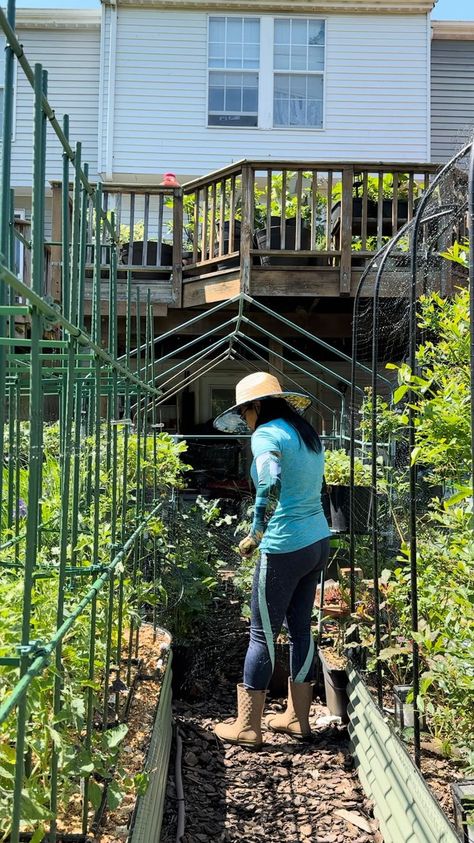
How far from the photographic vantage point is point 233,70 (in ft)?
40.0

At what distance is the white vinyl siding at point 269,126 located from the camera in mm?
12109

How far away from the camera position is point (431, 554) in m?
3.11

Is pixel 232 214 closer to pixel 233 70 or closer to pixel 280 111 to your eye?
pixel 280 111

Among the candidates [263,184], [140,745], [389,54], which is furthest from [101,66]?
[140,745]

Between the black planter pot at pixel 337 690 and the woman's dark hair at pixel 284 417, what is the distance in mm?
1205

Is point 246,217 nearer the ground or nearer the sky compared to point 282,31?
nearer the ground

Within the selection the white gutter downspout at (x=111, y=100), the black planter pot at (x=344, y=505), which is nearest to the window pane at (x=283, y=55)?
the white gutter downspout at (x=111, y=100)

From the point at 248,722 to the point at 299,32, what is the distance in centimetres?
1134

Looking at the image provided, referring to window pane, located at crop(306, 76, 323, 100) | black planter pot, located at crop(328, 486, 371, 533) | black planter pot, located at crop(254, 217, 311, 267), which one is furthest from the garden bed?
window pane, located at crop(306, 76, 323, 100)

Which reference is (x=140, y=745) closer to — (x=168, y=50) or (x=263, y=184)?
(x=263, y=184)

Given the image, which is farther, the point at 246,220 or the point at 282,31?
the point at 282,31

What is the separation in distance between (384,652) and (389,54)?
1145cm

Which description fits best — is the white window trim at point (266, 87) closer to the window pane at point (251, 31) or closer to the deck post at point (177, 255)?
the window pane at point (251, 31)

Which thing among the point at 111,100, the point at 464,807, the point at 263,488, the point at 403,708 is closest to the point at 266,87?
the point at 111,100
